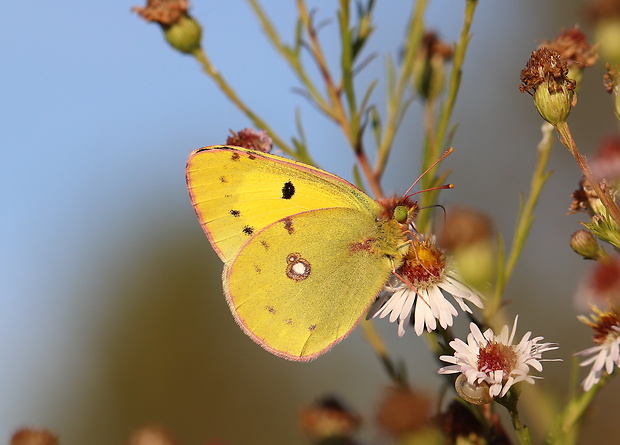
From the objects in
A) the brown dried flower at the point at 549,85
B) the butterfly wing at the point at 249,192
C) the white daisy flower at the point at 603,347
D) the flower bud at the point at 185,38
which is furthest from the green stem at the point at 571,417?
the flower bud at the point at 185,38

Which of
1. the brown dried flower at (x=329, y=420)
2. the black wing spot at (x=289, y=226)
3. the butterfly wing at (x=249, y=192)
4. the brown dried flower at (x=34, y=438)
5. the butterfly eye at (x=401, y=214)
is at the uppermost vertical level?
the butterfly wing at (x=249, y=192)

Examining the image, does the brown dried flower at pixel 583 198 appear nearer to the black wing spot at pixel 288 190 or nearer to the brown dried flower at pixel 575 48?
the brown dried flower at pixel 575 48

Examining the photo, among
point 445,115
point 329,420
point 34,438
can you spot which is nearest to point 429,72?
point 445,115

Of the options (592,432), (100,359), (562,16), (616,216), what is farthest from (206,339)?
(616,216)

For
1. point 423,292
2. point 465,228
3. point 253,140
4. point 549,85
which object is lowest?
point 423,292

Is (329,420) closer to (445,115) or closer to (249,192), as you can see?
(249,192)

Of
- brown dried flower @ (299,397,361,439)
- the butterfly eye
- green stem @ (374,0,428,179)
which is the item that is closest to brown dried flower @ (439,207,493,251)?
the butterfly eye
